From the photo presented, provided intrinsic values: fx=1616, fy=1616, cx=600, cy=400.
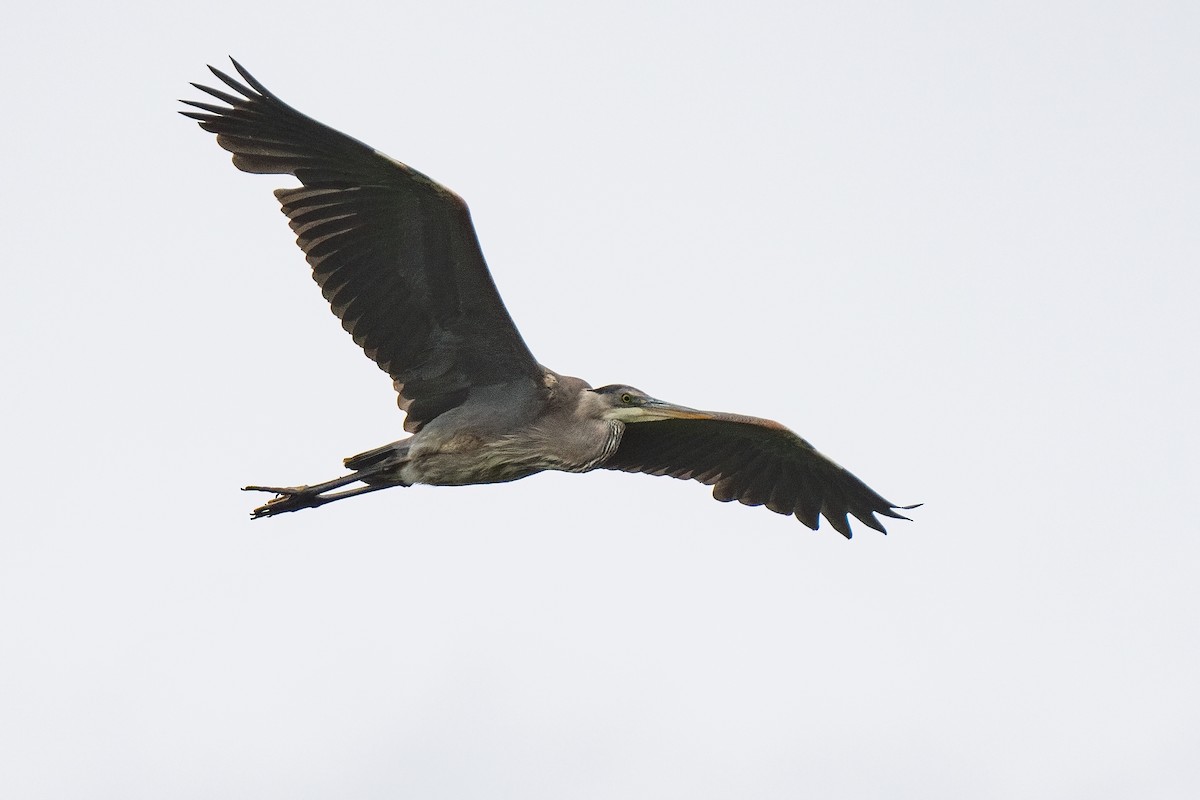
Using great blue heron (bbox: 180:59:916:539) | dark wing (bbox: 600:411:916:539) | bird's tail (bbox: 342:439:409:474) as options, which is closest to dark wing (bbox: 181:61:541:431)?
great blue heron (bbox: 180:59:916:539)

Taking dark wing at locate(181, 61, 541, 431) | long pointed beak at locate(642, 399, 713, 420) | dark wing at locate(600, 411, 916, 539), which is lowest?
dark wing at locate(600, 411, 916, 539)

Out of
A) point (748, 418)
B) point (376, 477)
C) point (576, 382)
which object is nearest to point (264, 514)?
point (376, 477)

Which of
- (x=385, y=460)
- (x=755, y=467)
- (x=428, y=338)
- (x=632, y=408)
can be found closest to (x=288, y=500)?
(x=385, y=460)

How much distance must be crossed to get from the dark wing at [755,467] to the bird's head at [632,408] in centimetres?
64

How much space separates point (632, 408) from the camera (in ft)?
36.3

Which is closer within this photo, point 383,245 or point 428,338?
point 383,245

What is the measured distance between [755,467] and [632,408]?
173cm

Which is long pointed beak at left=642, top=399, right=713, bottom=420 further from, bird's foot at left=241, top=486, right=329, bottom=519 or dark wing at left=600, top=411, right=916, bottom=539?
bird's foot at left=241, top=486, right=329, bottom=519

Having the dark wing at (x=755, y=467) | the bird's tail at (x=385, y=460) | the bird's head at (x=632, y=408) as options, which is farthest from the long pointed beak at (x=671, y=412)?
the bird's tail at (x=385, y=460)

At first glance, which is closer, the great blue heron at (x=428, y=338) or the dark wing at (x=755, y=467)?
the great blue heron at (x=428, y=338)

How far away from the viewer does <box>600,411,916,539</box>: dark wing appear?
1202cm

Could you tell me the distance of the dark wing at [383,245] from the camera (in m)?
9.77

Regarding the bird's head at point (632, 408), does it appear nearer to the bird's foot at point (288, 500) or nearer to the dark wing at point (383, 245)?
the dark wing at point (383, 245)

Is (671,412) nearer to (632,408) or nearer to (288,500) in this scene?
(632,408)
